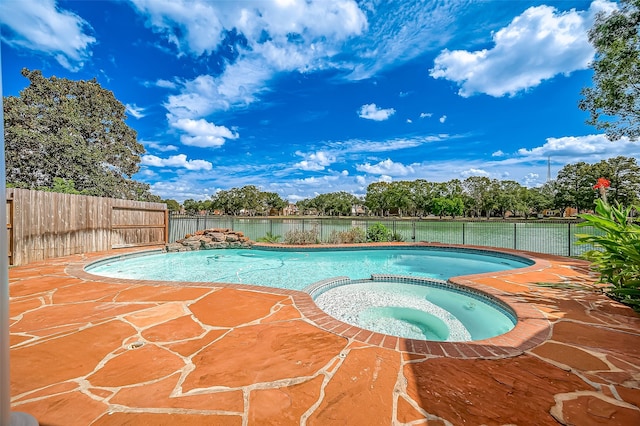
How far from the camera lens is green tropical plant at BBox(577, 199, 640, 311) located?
3205 millimetres

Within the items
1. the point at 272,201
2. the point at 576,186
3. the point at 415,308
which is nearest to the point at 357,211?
the point at 272,201

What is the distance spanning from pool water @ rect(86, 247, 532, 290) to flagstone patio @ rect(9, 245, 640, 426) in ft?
9.36

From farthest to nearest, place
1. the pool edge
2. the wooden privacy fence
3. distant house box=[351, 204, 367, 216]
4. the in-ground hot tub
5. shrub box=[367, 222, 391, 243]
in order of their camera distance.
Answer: distant house box=[351, 204, 367, 216] → shrub box=[367, 222, 391, 243] → the wooden privacy fence → the in-ground hot tub → the pool edge

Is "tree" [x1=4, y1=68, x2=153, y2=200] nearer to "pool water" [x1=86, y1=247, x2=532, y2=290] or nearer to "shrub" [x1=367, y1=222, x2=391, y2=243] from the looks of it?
"pool water" [x1=86, y1=247, x2=532, y2=290]

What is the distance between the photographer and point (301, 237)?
11312mm

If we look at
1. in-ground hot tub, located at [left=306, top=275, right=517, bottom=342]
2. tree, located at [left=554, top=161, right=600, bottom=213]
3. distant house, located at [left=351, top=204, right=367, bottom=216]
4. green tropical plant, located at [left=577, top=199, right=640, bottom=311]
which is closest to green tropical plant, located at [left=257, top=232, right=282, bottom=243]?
in-ground hot tub, located at [left=306, top=275, right=517, bottom=342]

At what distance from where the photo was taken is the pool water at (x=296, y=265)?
6332 mm

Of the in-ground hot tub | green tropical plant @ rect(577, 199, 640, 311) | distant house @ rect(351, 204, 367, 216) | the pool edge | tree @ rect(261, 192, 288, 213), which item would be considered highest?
tree @ rect(261, 192, 288, 213)

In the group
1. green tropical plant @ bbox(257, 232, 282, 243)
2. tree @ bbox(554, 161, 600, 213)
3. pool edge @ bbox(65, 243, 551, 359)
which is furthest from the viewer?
tree @ bbox(554, 161, 600, 213)

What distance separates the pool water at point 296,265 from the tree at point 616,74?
558cm

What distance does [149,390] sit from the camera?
177cm

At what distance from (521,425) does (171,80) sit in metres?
16.4

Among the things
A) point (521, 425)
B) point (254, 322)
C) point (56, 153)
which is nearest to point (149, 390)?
point (254, 322)

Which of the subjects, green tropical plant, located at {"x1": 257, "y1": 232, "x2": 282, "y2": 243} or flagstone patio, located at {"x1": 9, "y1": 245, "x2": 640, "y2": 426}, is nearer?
flagstone patio, located at {"x1": 9, "y1": 245, "x2": 640, "y2": 426}
